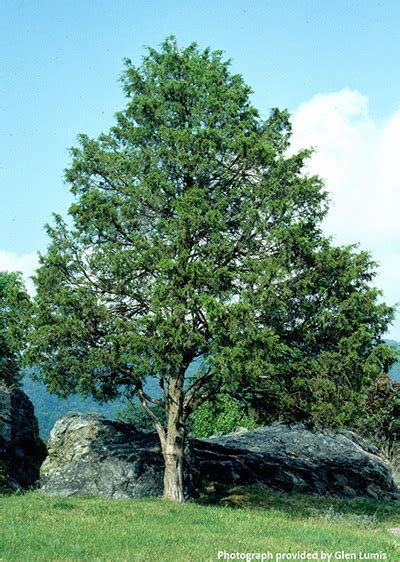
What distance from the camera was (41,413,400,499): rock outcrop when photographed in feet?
72.7

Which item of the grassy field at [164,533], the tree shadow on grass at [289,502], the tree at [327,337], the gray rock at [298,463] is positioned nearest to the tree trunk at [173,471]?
the grassy field at [164,533]

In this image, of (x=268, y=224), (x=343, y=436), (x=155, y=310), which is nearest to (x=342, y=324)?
(x=268, y=224)

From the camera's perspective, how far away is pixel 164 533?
1263 centimetres

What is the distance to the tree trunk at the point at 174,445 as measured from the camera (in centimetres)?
2008

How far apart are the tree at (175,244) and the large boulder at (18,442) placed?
717cm

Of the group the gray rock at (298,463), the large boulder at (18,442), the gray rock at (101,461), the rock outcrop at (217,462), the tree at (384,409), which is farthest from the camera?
the tree at (384,409)

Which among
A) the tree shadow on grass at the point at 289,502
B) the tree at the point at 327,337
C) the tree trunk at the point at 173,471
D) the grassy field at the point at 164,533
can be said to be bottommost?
the grassy field at the point at 164,533

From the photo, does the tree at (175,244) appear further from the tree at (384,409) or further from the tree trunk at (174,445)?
the tree at (384,409)

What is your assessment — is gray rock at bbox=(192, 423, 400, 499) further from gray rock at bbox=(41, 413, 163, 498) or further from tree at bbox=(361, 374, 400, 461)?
tree at bbox=(361, 374, 400, 461)

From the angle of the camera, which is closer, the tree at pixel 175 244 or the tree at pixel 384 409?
the tree at pixel 175 244

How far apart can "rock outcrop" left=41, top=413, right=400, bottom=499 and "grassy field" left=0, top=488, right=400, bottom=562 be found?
2.93 meters

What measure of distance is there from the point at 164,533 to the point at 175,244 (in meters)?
8.65

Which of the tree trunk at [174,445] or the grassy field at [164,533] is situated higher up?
the tree trunk at [174,445]

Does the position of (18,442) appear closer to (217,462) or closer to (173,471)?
(217,462)
